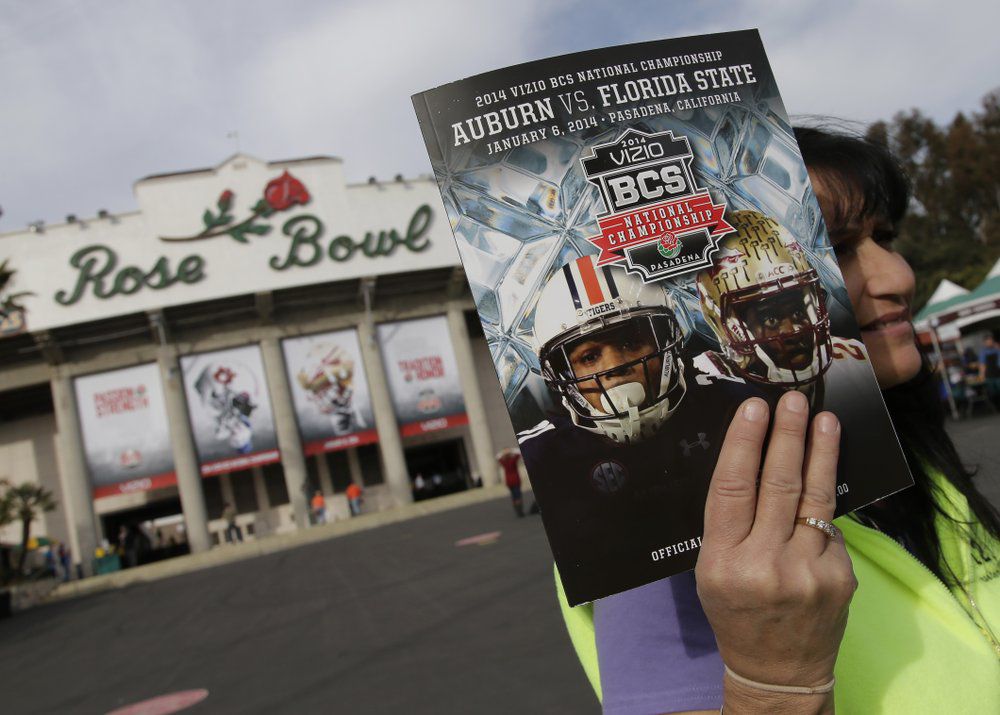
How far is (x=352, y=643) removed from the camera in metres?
7.46

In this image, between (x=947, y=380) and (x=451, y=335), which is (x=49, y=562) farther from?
(x=947, y=380)

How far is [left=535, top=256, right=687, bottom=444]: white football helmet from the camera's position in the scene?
1.04 meters

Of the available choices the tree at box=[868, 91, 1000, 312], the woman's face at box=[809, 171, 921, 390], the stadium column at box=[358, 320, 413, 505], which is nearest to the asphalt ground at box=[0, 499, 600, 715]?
the woman's face at box=[809, 171, 921, 390]

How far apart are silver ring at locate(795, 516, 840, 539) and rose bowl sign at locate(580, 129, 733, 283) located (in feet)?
1.23

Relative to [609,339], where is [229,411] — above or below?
above

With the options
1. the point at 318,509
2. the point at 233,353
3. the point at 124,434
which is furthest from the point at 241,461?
the point at 124,434

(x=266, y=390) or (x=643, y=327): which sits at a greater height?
(x=266, y=390)

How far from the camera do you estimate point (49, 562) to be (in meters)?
32.1

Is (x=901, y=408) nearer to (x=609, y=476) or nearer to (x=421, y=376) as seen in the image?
(x=609, y=476)

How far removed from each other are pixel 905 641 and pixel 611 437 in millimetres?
611

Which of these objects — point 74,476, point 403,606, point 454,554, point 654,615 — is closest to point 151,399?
point 74,476

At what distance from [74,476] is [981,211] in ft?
166

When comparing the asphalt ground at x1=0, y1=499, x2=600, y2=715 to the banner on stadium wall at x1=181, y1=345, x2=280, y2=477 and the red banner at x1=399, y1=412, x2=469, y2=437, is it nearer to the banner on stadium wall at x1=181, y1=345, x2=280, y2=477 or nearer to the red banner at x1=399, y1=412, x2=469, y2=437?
the banner on stadium wall at x1=181, y1=345, x2=280, y2=477

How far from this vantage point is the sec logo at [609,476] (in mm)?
1032
